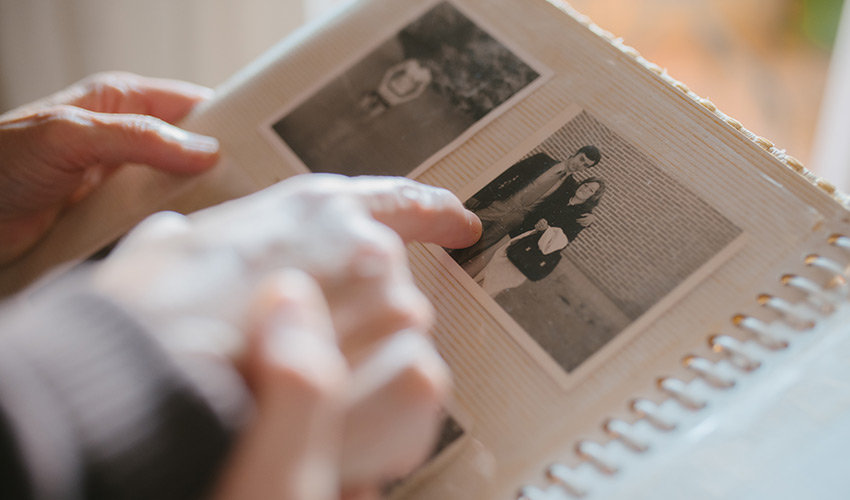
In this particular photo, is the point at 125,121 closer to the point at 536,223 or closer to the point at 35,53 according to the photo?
the point at 536,223

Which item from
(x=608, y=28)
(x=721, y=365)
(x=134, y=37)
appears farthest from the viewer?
(x=608, y=28)

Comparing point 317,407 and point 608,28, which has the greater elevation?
point 608,28

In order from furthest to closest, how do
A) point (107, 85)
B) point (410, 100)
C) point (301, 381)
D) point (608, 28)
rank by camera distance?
point (608, 28) → point (107, 85) → point (410, 100) → point (301, 381)

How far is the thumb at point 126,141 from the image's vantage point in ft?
1.74

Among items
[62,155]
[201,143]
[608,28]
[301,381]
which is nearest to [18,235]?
[62,155]

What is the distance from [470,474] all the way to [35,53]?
1042 millimetres

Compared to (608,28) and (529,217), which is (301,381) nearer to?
(529,217)

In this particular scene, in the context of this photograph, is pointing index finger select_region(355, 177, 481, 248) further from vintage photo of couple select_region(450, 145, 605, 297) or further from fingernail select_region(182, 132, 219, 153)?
fingernail select_region(182, 132, 219, 153)

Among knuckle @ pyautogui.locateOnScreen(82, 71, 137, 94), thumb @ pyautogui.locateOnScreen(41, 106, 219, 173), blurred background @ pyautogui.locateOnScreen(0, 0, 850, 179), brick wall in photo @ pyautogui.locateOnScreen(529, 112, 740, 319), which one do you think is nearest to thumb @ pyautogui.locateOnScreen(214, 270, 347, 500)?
brick wall in photo @ pyautogui.locateOnScreen(529, 112, 740, 319)

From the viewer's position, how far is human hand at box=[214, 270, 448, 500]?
23 centimetres

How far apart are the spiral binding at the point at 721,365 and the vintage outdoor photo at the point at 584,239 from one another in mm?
41

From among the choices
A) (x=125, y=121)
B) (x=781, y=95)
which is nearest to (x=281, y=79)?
(x=125, y=121)

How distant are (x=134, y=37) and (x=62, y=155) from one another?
0.62 m

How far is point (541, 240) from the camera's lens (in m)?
0.42
